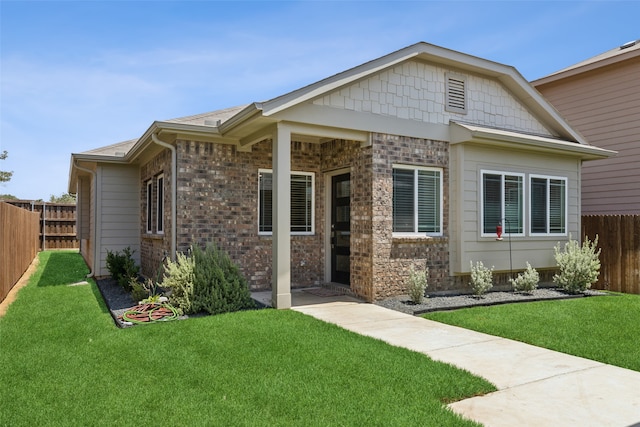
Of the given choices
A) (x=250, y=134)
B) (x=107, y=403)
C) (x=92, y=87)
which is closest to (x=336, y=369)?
(x=107, y=403)

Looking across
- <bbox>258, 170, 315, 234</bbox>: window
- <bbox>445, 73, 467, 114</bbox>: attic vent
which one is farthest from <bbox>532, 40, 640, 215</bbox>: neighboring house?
<bbox>258, 170, 315, 234</bbox>: window

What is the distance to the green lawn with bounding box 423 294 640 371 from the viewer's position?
5.39 m

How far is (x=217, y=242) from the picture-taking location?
28.7ft

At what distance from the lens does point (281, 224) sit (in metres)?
7.39

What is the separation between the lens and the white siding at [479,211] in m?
9.05

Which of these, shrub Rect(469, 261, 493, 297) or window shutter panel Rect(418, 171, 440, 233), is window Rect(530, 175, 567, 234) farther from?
window shutter panel Rect(418, 171, 440, 233)

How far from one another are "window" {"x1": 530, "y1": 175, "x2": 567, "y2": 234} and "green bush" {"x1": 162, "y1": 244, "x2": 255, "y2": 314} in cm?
662

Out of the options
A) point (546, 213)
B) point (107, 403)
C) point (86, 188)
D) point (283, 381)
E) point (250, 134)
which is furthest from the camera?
point (86, 188)

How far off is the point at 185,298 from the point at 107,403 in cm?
349

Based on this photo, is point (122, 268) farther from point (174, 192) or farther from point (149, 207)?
point (174, 192)

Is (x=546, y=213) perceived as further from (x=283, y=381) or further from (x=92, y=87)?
(x=92, y=87)

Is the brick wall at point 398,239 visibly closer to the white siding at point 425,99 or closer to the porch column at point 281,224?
the white siding at point 425,99

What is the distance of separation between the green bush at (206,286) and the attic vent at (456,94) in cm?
550

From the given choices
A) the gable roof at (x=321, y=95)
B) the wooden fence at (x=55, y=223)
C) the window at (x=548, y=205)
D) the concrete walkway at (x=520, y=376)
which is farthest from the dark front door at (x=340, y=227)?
the wooden fence at (x=55, y=223)
